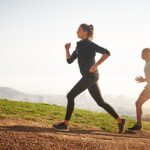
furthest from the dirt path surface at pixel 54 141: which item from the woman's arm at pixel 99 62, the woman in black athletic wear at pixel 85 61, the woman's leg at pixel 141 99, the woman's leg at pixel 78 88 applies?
the woman's leg at pixel 141 99

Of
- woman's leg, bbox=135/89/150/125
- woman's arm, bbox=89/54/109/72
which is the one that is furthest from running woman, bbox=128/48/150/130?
woman's arm, bbox=89/54/109/72

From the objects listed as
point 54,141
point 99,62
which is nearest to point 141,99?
point 99,62

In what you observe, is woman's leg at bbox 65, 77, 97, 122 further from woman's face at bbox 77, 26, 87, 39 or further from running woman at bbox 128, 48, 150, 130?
running woman at bbox 128, 48, 150, 130

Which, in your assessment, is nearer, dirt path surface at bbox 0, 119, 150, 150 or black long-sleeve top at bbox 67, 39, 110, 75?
dirt path surface at bbox 0, 119, 150, 150

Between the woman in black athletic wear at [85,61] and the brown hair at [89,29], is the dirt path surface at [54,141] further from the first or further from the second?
the brown hair at [89,29]

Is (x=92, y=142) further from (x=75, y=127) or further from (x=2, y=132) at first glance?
(x=75, y=127)

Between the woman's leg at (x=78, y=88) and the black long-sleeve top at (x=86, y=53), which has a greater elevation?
the black long-sleeve top at (x=86, y=53)

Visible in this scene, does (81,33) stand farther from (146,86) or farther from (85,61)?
(146,86)

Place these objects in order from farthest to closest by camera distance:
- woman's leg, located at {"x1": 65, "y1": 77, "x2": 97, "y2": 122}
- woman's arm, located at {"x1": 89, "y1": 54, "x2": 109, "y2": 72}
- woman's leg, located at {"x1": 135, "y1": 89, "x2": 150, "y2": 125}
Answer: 1. woman's leg, located at {"x1": 135, "y1": 89, "x2": 150, "y2": 125}
2. woman's leg, located at {"x1": 65, "y1": 77, "x2": 97, "y2": 122}
3. woman's arm, located at {"x1": 89, "y1": 54, "x2": 109, "y2": 72}

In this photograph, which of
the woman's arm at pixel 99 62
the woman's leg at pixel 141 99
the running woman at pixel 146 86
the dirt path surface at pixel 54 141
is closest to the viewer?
the dirt path surface at pixel 54 141

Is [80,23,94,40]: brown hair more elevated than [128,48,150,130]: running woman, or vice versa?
[80,23,94,40]: brown hair

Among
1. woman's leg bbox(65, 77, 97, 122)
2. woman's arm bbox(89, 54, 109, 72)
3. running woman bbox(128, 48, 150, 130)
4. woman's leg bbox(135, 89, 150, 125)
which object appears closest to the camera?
woman's arm bbox(89, 54, 109, 72)

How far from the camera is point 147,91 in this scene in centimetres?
920

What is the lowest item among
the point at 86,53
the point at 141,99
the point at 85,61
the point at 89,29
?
the point at 141,99
